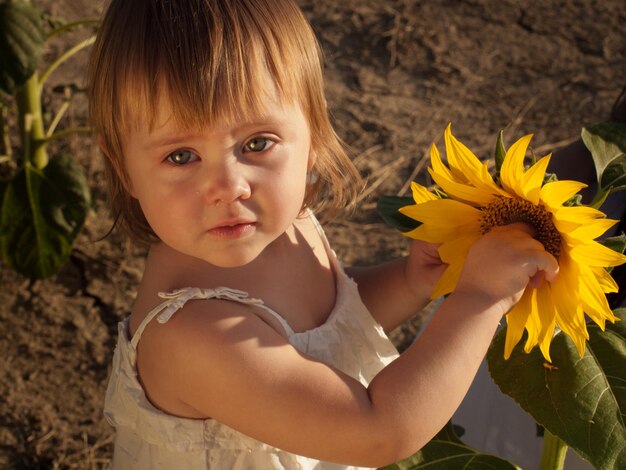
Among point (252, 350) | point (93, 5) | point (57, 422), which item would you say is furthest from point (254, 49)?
point (93, 5)

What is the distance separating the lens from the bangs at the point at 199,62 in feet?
3.41

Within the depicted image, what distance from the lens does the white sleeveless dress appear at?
117 centimetres

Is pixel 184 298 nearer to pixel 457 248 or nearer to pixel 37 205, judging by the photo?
pixel 457 248

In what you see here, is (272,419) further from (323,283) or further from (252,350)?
(323,283)

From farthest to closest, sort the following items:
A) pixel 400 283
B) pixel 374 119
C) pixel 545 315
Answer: pixel 374 119, pixel 400 283, pixel 545 315

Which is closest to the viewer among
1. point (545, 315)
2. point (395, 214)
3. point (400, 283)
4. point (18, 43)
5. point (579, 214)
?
point (579, 214)

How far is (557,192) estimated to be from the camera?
0.91m

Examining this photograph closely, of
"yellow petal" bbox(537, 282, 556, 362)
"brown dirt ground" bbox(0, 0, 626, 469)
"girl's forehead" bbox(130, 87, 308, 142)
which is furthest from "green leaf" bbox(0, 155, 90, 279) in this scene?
"yellow petal" bbox(537, 282, 556, 362)

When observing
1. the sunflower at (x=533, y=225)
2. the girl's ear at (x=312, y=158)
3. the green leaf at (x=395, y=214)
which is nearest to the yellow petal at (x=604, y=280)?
the sunflower at (x=533, y=225)

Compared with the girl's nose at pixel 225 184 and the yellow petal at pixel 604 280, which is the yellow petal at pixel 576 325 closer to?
the yellow petal at pixel 604 280

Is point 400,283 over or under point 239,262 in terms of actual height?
under

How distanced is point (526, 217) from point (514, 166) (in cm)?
8

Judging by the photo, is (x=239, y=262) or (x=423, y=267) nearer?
(x=239, y=262)

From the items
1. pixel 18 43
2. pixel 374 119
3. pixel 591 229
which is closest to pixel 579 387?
pixel 591 229
